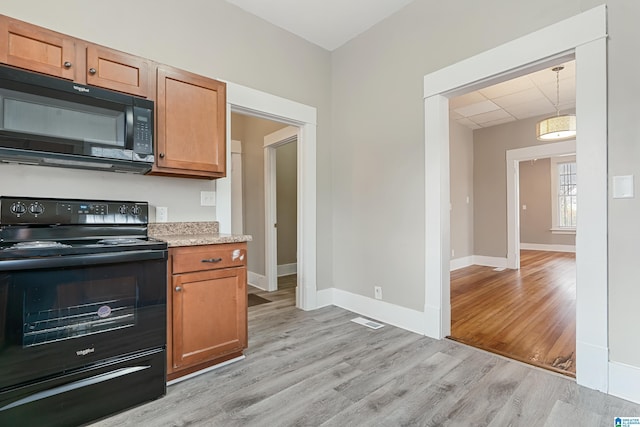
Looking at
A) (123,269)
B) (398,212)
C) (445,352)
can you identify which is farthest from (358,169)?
(123,269)

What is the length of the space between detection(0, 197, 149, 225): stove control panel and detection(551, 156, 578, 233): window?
1040 centimetres

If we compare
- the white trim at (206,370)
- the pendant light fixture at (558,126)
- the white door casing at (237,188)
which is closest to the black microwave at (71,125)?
the white trim at (206,370)

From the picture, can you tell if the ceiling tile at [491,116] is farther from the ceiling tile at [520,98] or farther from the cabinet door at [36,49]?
the cabinet door at [36,49]

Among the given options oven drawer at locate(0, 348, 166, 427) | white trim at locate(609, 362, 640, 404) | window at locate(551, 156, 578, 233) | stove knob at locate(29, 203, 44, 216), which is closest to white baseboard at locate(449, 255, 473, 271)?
window at locate(551, 156, 578, 233)

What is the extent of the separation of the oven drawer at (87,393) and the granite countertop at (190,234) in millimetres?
689

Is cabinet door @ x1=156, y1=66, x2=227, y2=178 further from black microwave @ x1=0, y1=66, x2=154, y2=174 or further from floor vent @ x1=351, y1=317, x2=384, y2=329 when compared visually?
floor vent @ x1=351, y1=317, x2=384, y2=329

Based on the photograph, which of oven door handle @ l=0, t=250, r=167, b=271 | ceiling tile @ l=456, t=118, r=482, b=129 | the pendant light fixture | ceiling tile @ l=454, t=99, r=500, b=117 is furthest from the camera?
ceiling tile @ l=456, t=118, r=482, b=129

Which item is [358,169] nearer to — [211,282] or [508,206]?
[211,282]

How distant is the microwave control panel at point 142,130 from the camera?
2027 millimetres

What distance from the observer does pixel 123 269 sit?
1751 mm

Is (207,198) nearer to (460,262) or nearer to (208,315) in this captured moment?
(208,315)

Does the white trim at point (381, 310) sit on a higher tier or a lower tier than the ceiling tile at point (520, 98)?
lower

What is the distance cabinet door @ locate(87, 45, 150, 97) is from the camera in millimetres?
1930

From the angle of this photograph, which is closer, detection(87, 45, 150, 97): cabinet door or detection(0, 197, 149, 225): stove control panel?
detection(0, 197, 149, 225): stove control panel
